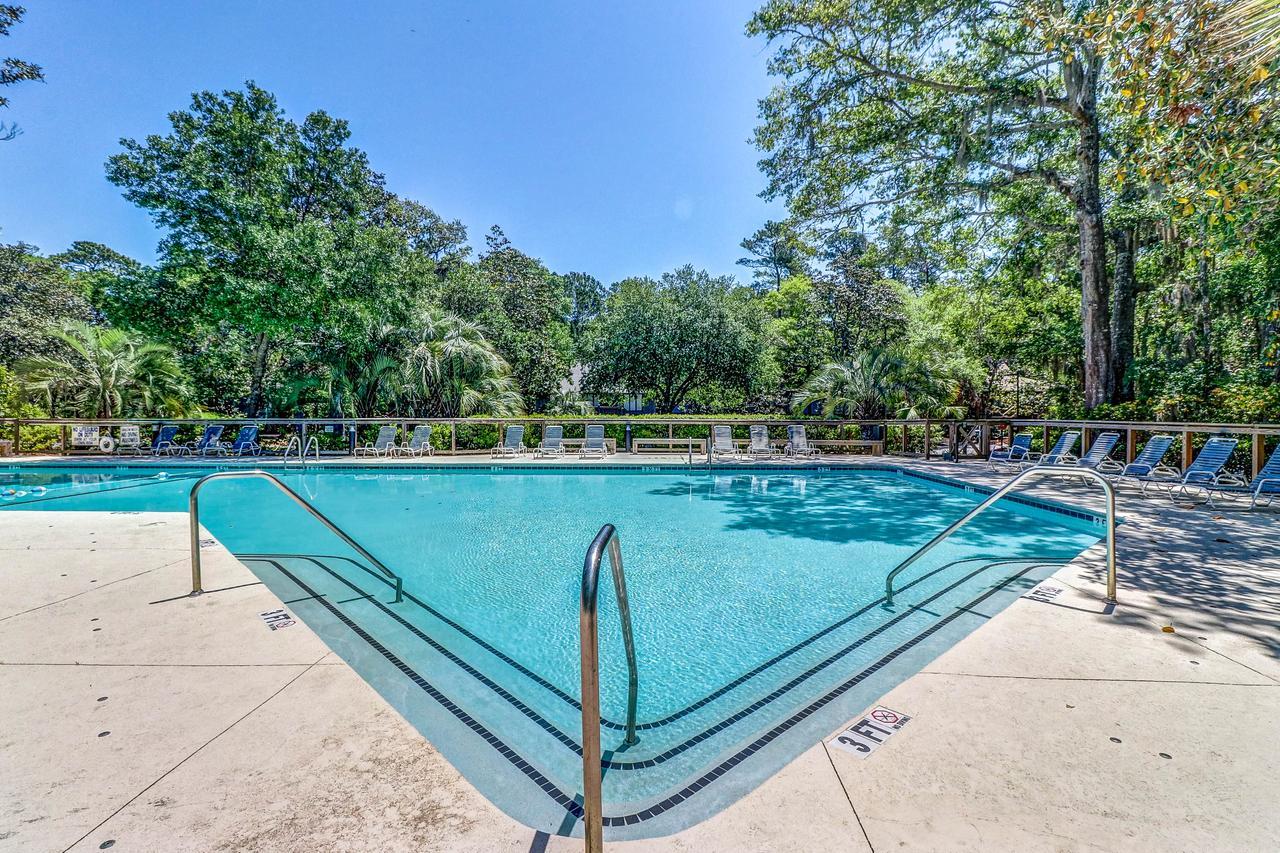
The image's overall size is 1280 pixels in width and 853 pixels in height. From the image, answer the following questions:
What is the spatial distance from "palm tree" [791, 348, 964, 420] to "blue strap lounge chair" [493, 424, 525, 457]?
26.4ft

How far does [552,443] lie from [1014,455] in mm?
10096

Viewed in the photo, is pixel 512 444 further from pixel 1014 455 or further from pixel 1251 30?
pixel 1251 30

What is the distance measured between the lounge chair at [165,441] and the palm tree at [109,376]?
1.09m

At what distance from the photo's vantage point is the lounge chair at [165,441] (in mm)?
13712

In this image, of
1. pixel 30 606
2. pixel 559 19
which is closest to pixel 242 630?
pixel 30 606

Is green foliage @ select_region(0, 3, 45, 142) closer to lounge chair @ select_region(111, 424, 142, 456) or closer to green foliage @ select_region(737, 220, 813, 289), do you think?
lounge chair @ select_region(111, 424, 142, 456)

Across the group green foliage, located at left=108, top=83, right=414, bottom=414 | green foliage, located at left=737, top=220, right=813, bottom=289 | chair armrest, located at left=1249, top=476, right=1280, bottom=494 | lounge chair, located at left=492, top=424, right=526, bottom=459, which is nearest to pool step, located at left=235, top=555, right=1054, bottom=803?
chair armrest, located at left=1249, top=476, right=1280, bottom=494

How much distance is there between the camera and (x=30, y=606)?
3596mm

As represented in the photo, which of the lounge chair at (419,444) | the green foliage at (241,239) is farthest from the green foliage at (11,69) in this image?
the lounge chair at (419,444)

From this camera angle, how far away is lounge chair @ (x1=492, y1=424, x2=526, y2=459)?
13883mm

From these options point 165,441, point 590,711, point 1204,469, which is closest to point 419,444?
point 165,441

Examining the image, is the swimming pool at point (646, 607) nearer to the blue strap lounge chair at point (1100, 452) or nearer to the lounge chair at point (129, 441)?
the blue strap lounge chair at point (1100, 452)

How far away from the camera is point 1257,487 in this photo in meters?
6.82

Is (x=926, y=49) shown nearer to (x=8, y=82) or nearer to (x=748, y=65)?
(x=748, y=65)
